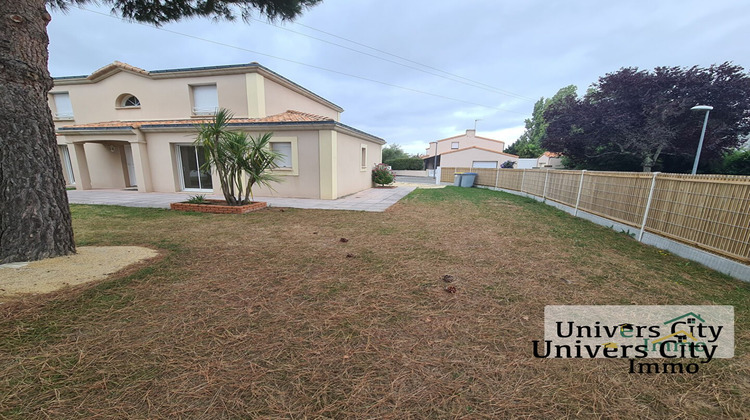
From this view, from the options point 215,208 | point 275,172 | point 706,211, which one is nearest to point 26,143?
point 215,208

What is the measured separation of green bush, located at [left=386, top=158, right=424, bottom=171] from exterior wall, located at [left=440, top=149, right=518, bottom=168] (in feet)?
21.2

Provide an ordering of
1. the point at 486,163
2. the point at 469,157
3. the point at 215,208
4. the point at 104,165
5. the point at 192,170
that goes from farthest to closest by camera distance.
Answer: the point at 469,157 < the point at 486,163 < the point at 104,165 < the point at 192,170 < the point at 215,208

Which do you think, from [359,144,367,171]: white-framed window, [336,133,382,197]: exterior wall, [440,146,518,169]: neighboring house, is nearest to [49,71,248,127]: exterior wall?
[336,133,382,197]: exterior wall

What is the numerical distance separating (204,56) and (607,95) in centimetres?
2594

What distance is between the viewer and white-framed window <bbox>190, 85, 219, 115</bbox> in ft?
40.5

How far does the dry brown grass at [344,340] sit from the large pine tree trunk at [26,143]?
1.31m

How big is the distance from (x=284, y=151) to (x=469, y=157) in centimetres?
2723

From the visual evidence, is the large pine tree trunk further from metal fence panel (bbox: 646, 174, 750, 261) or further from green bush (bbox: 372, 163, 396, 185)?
green bush (bbox: 372, 163, 396, 185)

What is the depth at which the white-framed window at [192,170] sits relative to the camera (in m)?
11.7

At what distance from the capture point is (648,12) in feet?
36.0

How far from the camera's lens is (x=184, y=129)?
36.0 ft

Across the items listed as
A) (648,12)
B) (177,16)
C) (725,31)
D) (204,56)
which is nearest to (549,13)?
(648,12)

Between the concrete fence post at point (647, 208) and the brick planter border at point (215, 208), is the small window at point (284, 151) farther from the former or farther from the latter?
the concrete fence post at point (647, 208)

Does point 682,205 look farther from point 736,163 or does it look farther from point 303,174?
point 736,163
